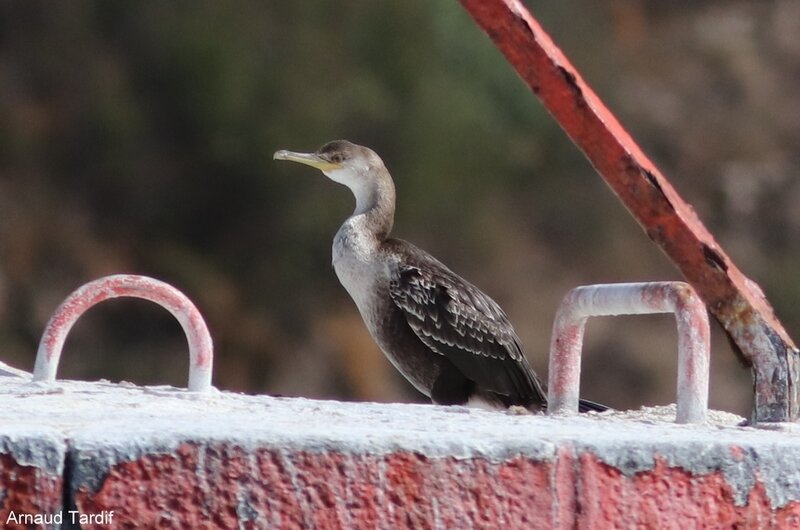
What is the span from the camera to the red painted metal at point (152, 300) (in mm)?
2570

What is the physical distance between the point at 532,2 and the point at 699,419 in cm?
1287

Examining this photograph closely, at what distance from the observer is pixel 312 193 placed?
43.1 ft

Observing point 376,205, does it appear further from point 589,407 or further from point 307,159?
point 589,407

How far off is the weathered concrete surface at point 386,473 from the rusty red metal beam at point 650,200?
13.0 inches

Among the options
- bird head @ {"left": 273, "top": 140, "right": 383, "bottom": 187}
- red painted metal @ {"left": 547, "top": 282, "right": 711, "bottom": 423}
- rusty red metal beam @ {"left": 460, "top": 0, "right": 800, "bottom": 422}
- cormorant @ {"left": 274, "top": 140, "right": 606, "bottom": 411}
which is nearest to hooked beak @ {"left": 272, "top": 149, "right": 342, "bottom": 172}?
bird head @ {"left": 273, "top": 140, "right": 383, "bottom": 187}

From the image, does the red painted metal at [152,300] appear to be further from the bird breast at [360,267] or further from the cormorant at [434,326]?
the bird breast at [360,267]

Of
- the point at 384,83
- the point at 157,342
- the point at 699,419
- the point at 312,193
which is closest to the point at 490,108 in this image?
the point at 384,83

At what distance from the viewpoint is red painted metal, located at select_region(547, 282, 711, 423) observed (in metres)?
2.47

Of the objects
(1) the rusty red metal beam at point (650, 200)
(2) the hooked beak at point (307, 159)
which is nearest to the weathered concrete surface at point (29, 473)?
(1) the rusty red metal beam at point (650, 200)

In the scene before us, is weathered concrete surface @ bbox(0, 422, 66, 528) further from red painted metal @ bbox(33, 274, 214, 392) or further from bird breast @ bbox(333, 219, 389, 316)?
bird breast @ bbox(333, 219, 389, 316)

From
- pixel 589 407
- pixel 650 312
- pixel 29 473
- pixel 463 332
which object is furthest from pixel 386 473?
pixel 463 332

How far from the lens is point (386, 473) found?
6.11 ft

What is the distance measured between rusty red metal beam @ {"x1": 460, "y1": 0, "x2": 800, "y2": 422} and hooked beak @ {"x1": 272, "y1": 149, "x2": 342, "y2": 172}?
2788 millimetres

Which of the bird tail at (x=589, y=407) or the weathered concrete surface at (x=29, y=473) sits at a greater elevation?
the bird tail at (x=589, y=407)
